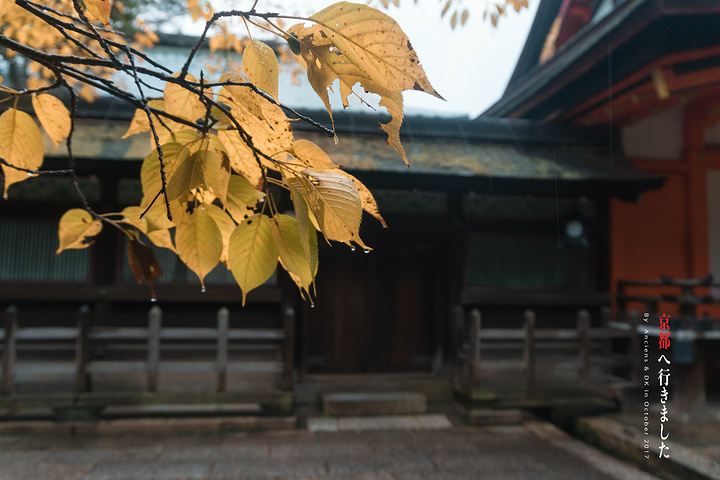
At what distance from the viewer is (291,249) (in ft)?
2.04

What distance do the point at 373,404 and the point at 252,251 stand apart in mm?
5135

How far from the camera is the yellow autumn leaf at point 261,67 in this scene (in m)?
0.66

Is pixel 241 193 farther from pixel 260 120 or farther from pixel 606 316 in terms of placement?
pixel 606 316

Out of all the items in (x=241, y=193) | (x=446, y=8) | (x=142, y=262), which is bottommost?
(x=142, y=262)

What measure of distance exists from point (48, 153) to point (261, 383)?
11.0 ft

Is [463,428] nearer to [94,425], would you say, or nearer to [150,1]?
[94,425]

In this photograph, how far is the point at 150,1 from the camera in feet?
40.3

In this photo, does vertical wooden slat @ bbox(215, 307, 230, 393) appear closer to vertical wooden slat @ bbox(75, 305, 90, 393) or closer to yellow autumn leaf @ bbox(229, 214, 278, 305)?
vertical wooden slat @ bbox(75, 305, 90, 393)

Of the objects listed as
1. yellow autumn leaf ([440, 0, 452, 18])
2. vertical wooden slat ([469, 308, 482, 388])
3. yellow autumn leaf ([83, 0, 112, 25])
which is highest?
yellow autumn leaf ([440, 0, 452, 18])

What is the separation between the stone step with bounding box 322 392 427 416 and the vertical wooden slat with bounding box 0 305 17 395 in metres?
3.23

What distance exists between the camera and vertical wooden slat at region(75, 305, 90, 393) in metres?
4.78

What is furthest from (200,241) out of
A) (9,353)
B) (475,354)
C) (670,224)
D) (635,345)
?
(670,224)

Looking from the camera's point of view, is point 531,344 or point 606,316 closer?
point 531,344

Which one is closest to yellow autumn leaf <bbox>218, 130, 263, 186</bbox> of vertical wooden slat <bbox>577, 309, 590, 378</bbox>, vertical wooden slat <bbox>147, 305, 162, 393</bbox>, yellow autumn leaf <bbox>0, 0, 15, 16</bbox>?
yellow autumn leaf <bbox>0, 0, 15, 16</bbox>
